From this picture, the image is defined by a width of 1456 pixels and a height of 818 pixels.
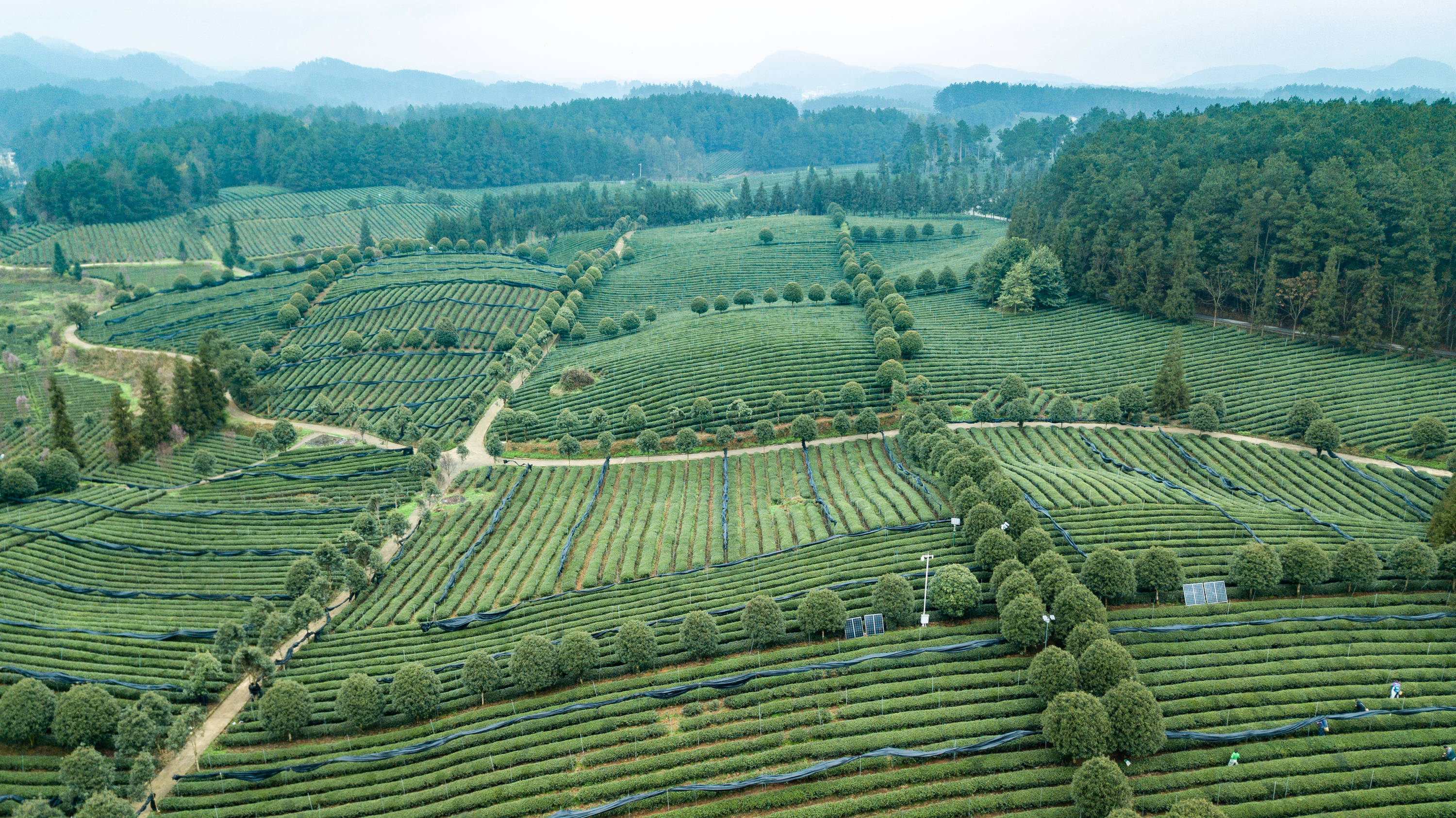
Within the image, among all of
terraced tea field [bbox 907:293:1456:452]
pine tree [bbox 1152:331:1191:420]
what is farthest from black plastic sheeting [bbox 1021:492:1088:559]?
pine tree [bbox 1152:331:1191:420]

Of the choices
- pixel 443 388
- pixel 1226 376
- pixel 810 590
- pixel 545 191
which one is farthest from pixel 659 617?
pixel 545 191

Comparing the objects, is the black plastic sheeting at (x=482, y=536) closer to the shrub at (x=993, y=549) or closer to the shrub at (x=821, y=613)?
the shrub at (x=821, y=613)

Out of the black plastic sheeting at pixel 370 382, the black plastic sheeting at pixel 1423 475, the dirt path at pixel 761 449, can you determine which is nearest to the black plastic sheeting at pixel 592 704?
the dirt path at pixel 761 449

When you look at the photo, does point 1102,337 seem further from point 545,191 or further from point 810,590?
point 545,191

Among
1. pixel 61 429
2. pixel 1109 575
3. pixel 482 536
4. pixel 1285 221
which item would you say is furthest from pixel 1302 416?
pixel 61 429

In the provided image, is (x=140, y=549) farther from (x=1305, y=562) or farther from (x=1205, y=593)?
(x=1305, y=562)

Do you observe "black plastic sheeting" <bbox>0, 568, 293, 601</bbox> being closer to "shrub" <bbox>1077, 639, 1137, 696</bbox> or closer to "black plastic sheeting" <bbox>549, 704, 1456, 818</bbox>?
"black plastic sheeting" <bbox>549, 704, 1456, 818</bbox>
